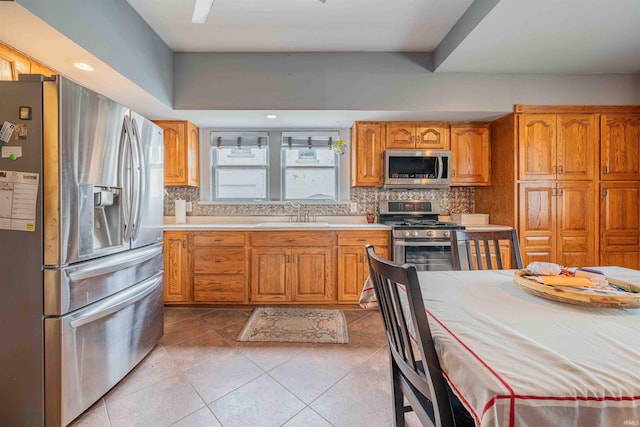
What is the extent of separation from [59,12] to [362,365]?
2.95 meters

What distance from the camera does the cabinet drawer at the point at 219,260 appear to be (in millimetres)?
3025

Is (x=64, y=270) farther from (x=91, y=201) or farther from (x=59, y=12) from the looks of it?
(x=59, y=12)

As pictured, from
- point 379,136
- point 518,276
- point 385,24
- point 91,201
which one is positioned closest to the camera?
point 518,276

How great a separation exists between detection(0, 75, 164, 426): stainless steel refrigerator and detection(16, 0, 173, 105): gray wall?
1.67 ft

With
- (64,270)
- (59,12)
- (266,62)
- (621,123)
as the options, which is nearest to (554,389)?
(64,270)

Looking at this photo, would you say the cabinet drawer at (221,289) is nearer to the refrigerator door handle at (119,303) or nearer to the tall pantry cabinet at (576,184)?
the refrigerator door handle at (119,303)

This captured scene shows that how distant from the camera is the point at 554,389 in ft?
1.86

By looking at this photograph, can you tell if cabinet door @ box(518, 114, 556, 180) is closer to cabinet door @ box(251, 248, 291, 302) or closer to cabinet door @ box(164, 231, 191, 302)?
cabinet door @ box(251, 248, 291, 302)

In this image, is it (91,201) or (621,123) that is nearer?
(91,201)

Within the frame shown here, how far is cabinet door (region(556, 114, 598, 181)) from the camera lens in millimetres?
2918

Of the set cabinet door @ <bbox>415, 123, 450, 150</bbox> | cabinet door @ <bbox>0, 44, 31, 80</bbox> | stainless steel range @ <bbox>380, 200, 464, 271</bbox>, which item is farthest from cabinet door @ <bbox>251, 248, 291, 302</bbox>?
cabinet door @ <bbox>0, 44, 31, 80</bbox>

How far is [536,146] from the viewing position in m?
2.94

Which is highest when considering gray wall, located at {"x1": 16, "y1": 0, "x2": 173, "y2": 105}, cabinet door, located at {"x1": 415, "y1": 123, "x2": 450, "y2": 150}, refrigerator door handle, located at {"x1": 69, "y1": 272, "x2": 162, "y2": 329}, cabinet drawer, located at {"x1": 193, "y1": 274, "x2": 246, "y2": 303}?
gray wall, located at {"x1": 16, "y1": 0, "x2": 173, "y2": 105}

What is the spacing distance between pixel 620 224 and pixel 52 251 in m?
4.83
